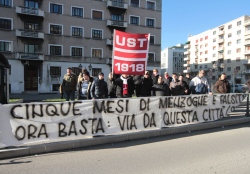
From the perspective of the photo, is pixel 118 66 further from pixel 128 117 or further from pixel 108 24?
pixel 108 24

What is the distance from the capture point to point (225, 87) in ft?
32.0

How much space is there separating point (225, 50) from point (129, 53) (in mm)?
86270

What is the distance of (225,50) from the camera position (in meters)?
84.2

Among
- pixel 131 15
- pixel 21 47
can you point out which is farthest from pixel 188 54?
pixel 21 47

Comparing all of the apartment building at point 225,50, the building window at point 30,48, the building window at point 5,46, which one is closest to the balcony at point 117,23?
the building window at point 30,48

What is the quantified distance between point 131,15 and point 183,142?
3919 centimetres

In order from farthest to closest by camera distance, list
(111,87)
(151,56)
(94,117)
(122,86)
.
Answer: (151,56)
(111,87)
(122,86)
(94,117)

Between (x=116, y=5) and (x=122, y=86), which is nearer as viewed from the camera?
(x=122, y=86)

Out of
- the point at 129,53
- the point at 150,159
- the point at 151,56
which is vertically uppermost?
the point at 151,56

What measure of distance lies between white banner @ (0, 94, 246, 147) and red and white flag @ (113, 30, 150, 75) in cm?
Answer: 119

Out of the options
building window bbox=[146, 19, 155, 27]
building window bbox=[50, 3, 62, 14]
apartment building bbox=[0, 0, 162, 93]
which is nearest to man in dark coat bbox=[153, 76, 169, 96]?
apartment building bbox=[0, 0, 162, 93]

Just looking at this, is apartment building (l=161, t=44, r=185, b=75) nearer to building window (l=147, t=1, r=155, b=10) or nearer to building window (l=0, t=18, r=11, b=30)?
building window (l=147, t=1, r=155, b=10)

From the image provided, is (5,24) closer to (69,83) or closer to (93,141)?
(69,83)

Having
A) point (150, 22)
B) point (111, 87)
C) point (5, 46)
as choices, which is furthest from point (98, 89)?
point (150, 22)
